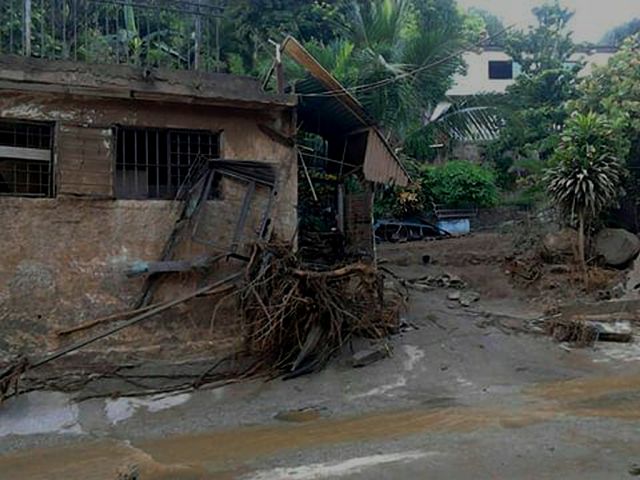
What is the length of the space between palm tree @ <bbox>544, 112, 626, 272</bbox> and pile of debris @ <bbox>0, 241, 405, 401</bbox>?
23.8ft

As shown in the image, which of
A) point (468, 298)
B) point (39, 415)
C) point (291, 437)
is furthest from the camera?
point (468, 298)

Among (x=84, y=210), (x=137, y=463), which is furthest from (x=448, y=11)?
(x=137, y=463)

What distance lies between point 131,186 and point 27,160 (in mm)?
1579

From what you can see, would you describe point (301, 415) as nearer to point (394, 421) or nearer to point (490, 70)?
point (394, 421)

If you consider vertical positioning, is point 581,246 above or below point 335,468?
above

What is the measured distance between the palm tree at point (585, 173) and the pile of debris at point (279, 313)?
7255mm

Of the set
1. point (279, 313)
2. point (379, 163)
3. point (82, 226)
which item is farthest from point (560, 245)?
point (82, 226)

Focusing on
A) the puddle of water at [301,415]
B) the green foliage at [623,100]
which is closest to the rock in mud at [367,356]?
the puddle of water at [301,415]

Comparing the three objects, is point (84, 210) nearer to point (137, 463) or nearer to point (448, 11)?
point (137, 463)

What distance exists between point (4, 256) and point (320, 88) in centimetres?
613

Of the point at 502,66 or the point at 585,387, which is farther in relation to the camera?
the point at 502,66

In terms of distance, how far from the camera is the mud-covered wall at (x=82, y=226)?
31.9ft

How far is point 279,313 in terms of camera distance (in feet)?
33.5

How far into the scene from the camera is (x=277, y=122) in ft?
37.6
